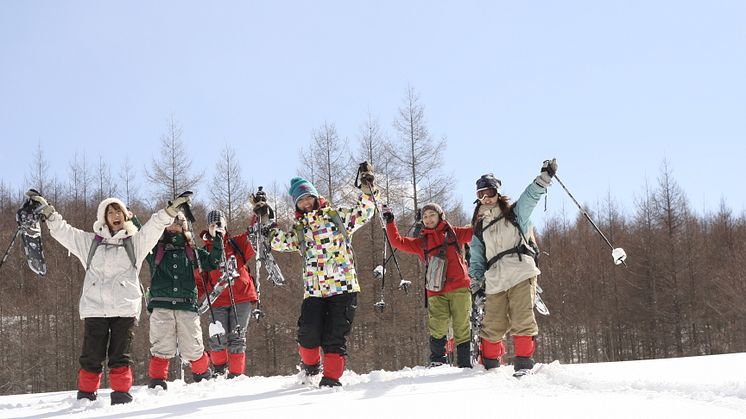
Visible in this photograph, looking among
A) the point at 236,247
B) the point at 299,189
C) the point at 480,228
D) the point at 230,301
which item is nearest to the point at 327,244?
the point at 299,189

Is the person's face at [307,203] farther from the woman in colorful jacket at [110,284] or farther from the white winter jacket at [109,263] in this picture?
the white winter jacket at [109,263]

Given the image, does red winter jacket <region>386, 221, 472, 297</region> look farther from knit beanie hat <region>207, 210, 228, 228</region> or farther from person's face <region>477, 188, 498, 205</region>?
knit beanie hat <region>207, 210, 228, 228</region>

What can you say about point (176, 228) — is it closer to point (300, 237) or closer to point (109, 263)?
point (109, 263)

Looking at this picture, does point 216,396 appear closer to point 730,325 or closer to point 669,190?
point 669,190

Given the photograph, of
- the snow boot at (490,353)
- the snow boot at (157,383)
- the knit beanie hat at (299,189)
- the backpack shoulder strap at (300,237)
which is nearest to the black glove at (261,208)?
the knit beanie hat at (299,189)

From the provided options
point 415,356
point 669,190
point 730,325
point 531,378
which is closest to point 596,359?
point 730,325

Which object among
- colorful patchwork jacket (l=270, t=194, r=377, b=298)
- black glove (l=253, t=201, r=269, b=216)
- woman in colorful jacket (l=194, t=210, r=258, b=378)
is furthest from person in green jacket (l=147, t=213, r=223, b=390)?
colorful patchwork jacket (l=270, t=194, r=377, b=298)

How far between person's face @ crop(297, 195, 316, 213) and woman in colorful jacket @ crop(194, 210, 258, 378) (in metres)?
2.03

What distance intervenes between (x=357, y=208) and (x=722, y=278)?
31.6 metres

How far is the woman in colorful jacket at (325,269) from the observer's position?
16.4 ft

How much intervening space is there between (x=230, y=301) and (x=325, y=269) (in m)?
2.82

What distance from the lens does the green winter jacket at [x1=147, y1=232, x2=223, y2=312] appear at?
6273 mm

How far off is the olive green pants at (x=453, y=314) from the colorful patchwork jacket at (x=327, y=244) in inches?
72.9

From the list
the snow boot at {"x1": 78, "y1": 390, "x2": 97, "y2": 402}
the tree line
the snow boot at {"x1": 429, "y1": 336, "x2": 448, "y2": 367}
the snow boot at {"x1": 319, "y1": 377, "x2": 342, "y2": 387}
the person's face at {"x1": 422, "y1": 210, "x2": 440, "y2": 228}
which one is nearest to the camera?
the snow boot at {"x1": 319, "y1": 377, "x2": 342, "y2": 387}
